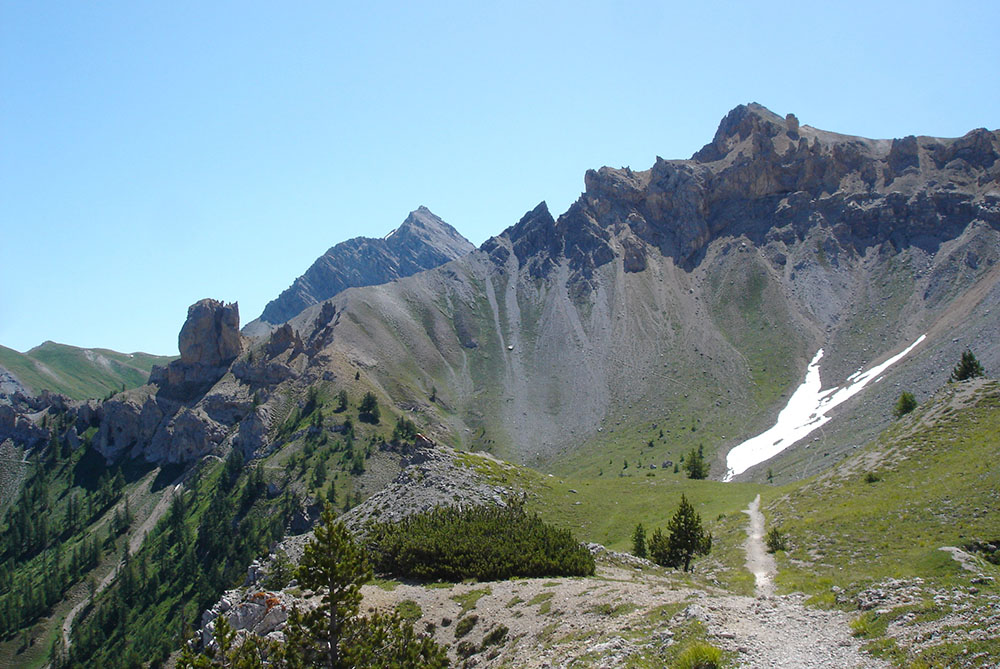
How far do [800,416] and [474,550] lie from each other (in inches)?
5194

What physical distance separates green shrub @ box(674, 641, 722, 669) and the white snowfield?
10811 cm

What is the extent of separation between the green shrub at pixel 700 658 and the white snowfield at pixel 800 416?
108 m

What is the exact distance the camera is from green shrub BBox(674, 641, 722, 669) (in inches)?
742

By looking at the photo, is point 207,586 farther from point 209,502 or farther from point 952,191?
point 952,191

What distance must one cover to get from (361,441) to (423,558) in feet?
380

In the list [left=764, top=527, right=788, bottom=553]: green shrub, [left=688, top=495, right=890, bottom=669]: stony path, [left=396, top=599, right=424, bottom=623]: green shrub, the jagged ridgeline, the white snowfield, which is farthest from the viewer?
the white snowfield

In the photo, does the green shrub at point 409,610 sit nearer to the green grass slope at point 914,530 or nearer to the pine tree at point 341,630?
the pine tree at point 341,630

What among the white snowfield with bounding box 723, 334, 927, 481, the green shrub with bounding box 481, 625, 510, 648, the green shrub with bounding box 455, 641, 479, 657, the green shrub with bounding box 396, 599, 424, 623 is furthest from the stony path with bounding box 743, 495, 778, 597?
the white snowfield with bounding box 723, 334, 927, 481

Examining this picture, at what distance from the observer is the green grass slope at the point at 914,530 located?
18.2 meters

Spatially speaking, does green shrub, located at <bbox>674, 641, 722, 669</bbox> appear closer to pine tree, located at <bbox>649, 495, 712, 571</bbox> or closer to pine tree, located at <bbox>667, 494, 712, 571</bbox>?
pine tree, located at <bbox>649, 495, 712, 571</bbox>

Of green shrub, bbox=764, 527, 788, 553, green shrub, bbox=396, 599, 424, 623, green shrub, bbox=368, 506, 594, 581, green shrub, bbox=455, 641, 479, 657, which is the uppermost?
green shrub, bbox=368, 506, 594, 581

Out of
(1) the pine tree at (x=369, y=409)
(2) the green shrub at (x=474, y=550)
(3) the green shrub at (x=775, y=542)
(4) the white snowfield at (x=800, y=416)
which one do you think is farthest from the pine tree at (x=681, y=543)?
(1) the pine tree at (x=369, y=409)

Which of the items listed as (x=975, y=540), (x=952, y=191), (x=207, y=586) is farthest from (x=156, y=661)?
(x=952, y=191)

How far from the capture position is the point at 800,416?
490ft
